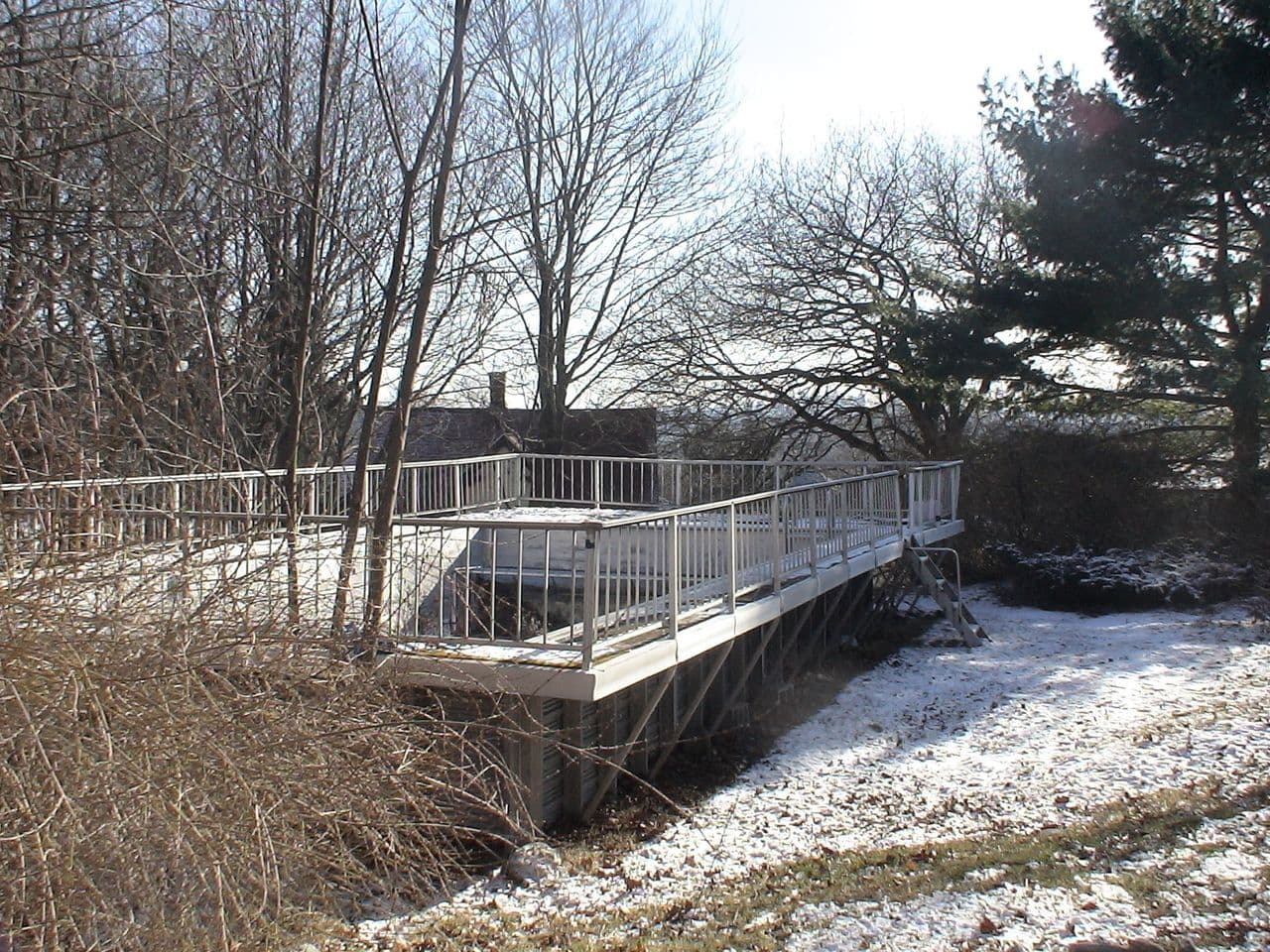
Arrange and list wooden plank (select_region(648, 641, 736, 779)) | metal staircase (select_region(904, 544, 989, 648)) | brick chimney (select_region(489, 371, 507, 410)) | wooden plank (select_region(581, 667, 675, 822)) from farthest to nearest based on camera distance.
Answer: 1. brick chimney (select_region(489, 371, 507, 410))
2. metal staircase (select_region(904, 544, 989, 648))
3. wooden plank (select_region(648, 641, 736, 779))
4. wooden plank (select_region(581, 667, 675, 822))

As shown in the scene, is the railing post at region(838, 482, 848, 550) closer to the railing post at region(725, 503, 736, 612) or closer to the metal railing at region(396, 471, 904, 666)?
the metal railing at region(396, 471, 904, 666)

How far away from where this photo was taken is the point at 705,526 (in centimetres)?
817

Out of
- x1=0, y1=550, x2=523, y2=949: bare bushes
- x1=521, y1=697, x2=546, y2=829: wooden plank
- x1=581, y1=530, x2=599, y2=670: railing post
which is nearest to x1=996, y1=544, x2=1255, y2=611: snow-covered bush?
x1=521, y1=697, x2=546, y2=829: wooden plank

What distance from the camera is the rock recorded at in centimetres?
658

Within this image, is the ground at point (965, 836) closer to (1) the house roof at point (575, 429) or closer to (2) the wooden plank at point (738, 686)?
(2) the wooden plank at point (738, 686)

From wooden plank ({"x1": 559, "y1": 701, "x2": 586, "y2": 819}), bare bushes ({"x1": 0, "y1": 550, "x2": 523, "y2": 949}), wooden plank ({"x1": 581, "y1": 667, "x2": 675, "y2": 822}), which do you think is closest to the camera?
bare bushes ({"x1": 0, "y1": 550, "x2": 523, "y2": 949})

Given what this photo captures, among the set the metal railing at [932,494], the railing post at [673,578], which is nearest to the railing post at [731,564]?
the railing post at [673,578]

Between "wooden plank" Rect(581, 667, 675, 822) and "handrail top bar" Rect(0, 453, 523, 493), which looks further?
"wooden plank" Rect(581, 667, 675, 822)

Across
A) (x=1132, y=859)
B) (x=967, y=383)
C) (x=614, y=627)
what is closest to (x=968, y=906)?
(x=1132, y=859)

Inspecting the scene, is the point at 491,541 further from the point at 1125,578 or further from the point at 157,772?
A: the point at 1125,578

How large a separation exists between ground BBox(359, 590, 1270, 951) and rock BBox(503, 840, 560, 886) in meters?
0.08

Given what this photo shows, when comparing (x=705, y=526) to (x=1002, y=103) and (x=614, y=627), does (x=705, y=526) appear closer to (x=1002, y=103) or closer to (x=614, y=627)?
(x=614, y=627)

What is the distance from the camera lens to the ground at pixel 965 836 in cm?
517

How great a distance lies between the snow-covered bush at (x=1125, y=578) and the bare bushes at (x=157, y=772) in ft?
43.5
